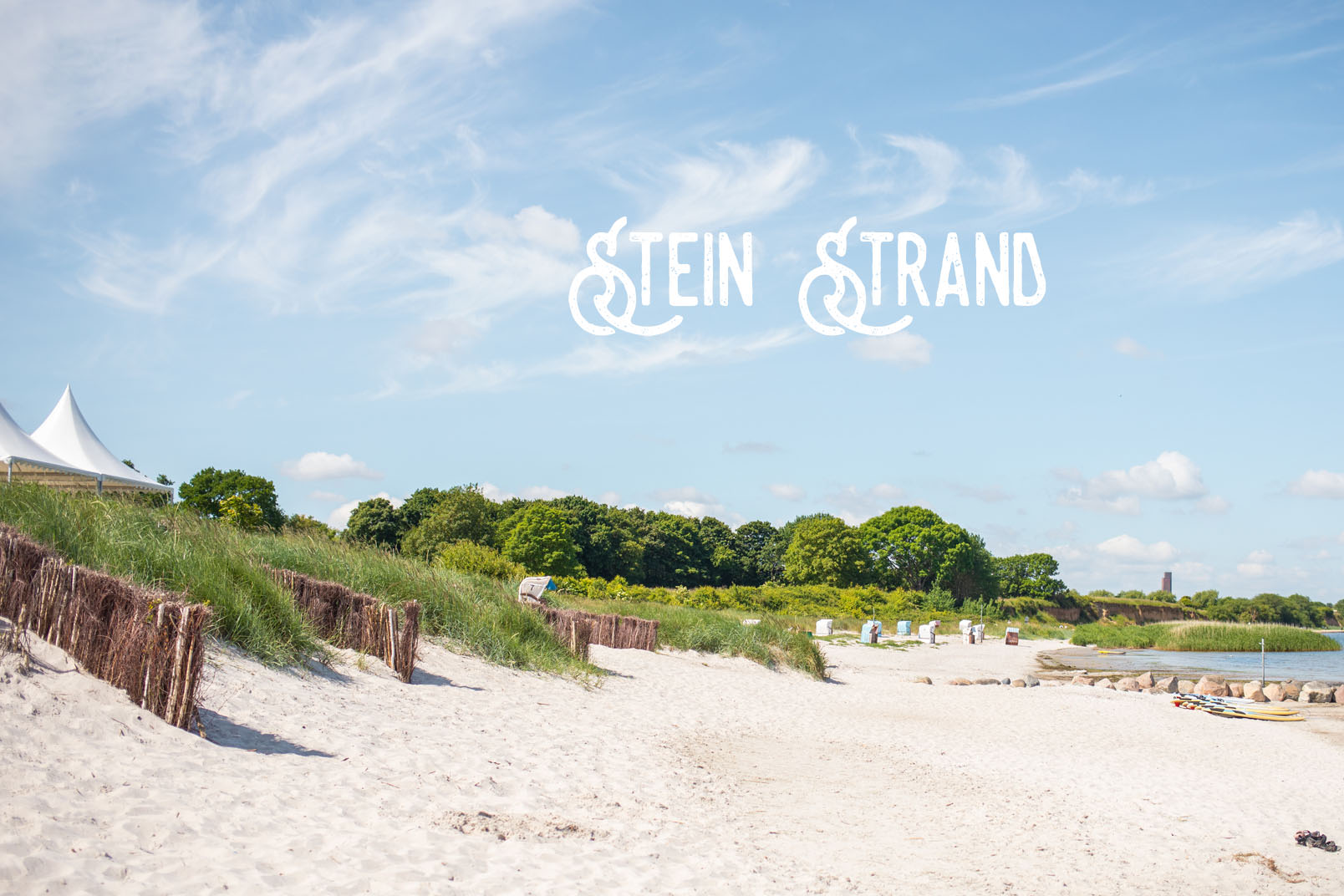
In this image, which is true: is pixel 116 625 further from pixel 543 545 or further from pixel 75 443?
pixel 543 545

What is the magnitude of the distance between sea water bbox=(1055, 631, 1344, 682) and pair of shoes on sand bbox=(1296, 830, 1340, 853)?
943 inches

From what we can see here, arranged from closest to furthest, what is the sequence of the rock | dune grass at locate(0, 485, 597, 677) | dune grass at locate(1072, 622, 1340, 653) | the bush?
dune grass at locate(0, 485, 597, 677)
the rock
the bush
dune grass at locate(1072, 622, 1340, 653)

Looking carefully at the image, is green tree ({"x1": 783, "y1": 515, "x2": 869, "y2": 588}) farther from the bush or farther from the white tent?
the white tent

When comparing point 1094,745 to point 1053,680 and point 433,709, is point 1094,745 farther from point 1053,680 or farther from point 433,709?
point 1053,680

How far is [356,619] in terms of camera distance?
1108cm

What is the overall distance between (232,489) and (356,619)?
4370 centimetres

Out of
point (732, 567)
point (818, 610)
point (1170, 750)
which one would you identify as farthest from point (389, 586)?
point (732, 567)

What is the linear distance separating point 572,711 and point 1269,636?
50897 mm

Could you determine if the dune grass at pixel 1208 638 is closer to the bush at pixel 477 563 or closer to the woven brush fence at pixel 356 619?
the bush at pixel 477 563

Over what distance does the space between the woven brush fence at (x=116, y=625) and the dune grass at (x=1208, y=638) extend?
168ft

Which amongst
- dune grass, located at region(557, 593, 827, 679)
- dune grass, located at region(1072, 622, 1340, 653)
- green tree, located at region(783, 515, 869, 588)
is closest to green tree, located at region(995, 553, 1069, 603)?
green tree, located at region(783, 515, 869, 588)

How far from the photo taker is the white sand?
5012 mm

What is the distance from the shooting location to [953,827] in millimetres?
7945

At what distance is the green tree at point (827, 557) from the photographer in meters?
69.1
